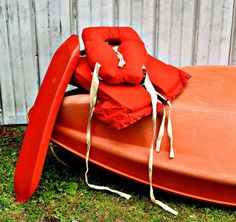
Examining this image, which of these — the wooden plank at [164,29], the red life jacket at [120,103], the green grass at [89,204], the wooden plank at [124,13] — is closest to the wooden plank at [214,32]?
the wooden plank at [164,29]

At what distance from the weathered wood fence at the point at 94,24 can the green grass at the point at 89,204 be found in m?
0.80

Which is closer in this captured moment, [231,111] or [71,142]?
[231,111]

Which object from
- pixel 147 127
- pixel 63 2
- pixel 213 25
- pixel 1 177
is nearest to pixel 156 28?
pixel 213 25

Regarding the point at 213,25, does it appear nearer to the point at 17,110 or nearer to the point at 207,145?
the point at 207,145

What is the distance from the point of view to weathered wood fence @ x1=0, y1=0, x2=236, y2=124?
123 inches

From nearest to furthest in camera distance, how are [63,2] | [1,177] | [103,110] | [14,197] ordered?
[103,110]
[14,197]
[1,177]
[63,2]

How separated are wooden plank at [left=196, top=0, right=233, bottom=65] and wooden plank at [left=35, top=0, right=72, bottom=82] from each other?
0.97 metres

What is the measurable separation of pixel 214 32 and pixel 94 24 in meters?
0.89

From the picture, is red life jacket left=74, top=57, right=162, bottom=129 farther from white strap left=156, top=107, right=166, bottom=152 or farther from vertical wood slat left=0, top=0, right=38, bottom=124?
vertical wood slat left=0, top=0, right=38, bottom=124

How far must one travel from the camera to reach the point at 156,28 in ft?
10.7

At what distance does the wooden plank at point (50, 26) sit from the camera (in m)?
3.12

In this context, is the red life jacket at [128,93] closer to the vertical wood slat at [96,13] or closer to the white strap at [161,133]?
the white strap at [161,133]

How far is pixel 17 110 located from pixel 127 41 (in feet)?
3.93

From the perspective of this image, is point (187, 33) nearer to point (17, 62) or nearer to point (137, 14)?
point (137, 14)
